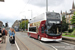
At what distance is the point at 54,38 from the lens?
15.4 metres

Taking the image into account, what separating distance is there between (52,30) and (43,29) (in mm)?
1135

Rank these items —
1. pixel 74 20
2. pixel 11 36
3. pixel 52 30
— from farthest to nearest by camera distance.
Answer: pixel 74 20 < pixel 52 30 < pixel 11 36

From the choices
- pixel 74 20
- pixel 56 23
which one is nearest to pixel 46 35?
pixel 56 23

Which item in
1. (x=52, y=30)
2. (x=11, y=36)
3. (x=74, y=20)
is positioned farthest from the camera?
(x=74, y=20)

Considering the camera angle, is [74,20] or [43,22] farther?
[74,20]

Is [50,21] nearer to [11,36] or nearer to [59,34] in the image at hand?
[59,34]

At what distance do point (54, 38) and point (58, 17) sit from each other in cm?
260

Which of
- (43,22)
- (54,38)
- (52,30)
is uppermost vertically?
(43,22)

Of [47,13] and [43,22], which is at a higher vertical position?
[47,13]

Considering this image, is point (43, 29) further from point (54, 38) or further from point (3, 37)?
point (3, 37)

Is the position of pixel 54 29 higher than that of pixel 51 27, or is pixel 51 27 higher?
pixel 51 27

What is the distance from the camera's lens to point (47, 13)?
626 inches

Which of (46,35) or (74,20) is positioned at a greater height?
(74,20)

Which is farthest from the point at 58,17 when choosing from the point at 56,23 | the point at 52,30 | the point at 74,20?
the point at 74,20
